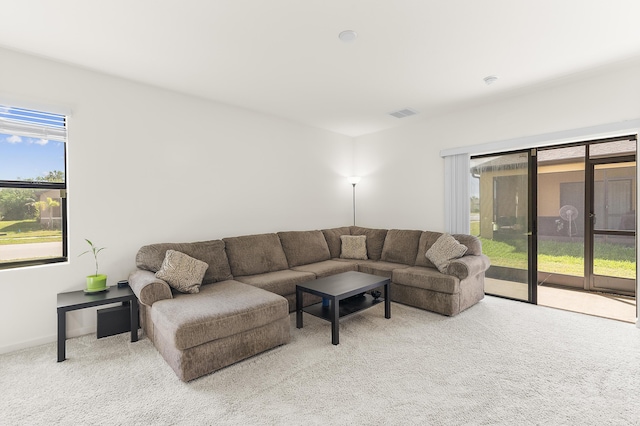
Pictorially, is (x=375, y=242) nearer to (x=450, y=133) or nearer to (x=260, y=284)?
(x=450, y=133)

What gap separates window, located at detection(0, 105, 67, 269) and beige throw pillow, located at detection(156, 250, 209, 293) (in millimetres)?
1052

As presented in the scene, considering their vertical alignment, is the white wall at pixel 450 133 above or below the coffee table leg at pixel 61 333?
above

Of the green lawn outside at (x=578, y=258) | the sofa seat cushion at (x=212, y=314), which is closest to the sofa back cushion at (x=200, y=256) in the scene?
the sofa seat cushion at (x=212, y=314)

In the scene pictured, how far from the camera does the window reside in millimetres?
2756

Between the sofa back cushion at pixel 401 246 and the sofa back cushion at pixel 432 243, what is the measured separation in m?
0.09

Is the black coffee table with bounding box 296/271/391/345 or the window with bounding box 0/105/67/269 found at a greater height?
the window with bounding box 0/105/67/269

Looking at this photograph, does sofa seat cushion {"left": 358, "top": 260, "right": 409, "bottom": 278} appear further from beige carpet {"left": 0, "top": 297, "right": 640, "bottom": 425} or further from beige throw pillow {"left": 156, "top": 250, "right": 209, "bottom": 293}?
beige throw pillow {"left": 156, "top": 250, "right": 209, "bottom": 293}

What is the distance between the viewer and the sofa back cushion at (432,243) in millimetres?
4000

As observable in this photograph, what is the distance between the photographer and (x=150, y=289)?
2.60 m

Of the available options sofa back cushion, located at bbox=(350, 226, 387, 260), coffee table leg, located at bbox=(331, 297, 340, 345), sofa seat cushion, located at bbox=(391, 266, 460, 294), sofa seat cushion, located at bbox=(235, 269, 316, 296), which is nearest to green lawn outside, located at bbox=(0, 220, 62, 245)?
sofa seat cushion, located at bbox=(235, 269, 316, 296)

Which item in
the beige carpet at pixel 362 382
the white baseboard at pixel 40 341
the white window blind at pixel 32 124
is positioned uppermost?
the white window blind at pixel 32 124

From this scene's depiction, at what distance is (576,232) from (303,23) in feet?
17.3

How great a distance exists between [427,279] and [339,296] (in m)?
1.33

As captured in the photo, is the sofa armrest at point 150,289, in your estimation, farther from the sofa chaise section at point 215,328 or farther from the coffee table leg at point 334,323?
the coffee table leg at point 334,323
